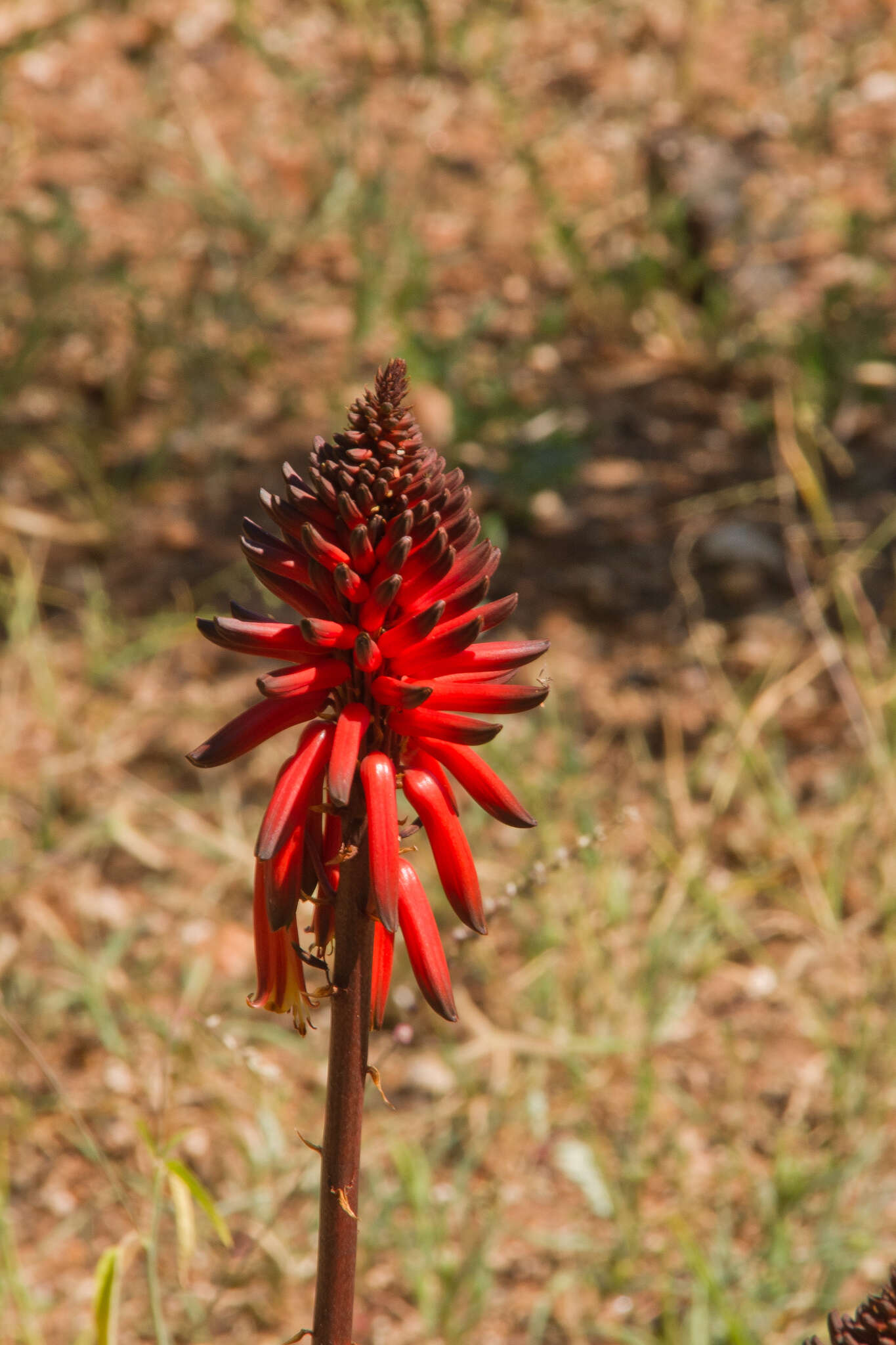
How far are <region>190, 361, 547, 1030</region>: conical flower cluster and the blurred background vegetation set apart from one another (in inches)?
22.3

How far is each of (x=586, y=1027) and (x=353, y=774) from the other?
8.07 feet

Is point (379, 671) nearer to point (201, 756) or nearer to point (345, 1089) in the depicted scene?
point (201, 756)

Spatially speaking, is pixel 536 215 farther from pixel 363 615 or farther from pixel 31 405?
pixel 363 615

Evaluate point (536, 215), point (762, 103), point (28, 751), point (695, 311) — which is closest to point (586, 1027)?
point (28, 751)

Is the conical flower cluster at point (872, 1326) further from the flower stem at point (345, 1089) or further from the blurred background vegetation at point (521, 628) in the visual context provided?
the blurred background vegetation at point (521, 628)

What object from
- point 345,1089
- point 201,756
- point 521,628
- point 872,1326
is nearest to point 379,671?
point 201,756

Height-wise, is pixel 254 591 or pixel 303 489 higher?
pixel 254 591

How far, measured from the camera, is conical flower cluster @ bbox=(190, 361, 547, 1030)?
4.70 ft

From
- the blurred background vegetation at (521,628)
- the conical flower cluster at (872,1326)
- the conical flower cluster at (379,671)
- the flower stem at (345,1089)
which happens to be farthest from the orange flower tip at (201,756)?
the conical flower cluster at (872,1326)

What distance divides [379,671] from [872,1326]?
2.94 ft

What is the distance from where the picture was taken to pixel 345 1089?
1.46 m

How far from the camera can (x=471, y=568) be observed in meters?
1.53

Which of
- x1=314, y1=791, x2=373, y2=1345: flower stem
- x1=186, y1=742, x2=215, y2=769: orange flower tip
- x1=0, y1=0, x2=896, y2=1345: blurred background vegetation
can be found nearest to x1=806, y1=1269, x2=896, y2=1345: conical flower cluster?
x1=314, y1=791, x2=373, y2=1345: flower stem

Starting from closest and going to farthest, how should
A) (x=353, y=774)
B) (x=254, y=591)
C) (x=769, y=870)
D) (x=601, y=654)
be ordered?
(x=353, y=774) < (x=769, y=870) < (x=254, y=591) < (x=601, y=654)
